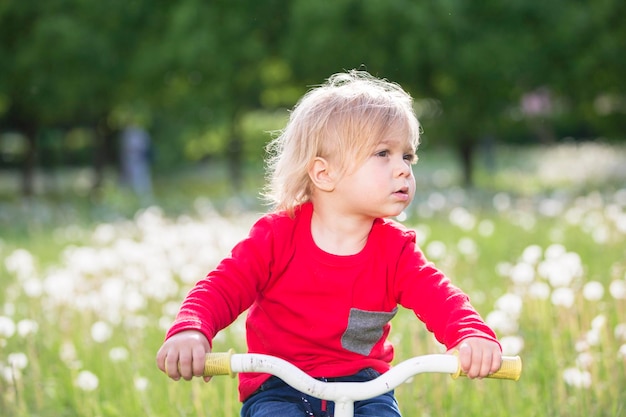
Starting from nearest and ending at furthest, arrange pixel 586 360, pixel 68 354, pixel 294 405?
pixel 294 405 < pixel 586 360 < pixel 68 354

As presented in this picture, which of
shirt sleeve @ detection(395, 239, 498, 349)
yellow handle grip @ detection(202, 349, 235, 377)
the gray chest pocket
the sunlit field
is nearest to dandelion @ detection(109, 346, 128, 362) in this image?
the sunlit field

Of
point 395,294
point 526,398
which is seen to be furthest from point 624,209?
point 395,294

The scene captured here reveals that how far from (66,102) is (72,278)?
1204cm

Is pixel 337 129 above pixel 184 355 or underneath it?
above

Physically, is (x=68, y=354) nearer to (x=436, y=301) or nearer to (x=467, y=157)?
(x=436, y=301)

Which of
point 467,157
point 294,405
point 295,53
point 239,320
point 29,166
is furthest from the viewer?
point 29,166

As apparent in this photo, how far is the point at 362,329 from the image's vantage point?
9.30ft

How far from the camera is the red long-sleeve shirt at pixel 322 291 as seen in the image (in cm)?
279

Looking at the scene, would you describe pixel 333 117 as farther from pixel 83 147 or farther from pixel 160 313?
pixel 83 147

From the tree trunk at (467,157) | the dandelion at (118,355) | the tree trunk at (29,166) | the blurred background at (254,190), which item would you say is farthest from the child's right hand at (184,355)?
the tree trunk at (29,166)

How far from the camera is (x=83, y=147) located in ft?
112

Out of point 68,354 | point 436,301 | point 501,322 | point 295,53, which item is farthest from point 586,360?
point 295,53

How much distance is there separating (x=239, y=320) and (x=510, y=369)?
13.1 feet

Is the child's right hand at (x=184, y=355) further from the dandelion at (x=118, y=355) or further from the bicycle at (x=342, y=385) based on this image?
the dandelion at (x=118, y=355)
